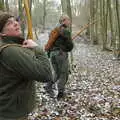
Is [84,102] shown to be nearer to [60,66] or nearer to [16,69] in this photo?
[60,66]

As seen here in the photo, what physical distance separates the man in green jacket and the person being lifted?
594 centimetres

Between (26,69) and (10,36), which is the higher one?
(10,36)

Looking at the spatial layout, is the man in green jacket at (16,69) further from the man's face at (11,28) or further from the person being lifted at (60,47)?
the person being lifted at (60,47)

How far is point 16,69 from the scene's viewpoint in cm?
389

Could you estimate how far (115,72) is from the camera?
1717cm

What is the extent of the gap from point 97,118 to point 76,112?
749 millimetres

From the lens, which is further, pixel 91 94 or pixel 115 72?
pixel 115 72

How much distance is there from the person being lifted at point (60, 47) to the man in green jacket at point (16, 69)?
594cm

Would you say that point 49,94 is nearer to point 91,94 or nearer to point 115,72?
point 91,94

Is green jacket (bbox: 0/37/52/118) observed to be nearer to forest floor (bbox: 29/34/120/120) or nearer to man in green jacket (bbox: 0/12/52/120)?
man in green jacket (bbox: 0/12/52/120)

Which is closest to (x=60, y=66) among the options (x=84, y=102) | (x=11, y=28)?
(x=84, y=102)

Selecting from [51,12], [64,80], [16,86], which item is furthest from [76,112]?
[51,12]

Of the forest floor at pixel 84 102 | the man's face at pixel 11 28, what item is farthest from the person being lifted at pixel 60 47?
the man's face at pixel 11 28

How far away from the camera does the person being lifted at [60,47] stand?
394 inches
